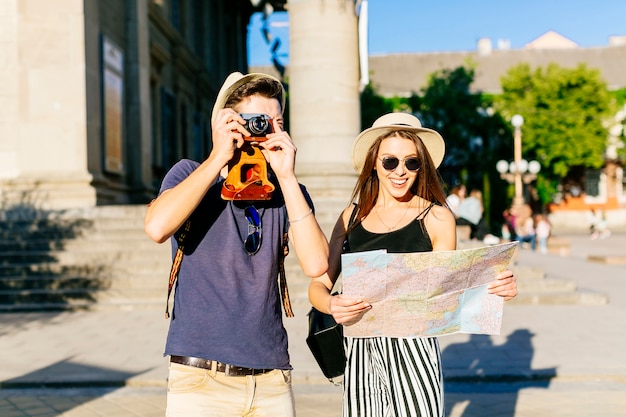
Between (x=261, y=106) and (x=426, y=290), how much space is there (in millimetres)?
895

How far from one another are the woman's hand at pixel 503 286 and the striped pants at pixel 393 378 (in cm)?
38

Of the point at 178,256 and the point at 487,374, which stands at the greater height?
the point at 178,256

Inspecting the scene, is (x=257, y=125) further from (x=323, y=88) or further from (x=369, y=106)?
(x=369, y=106)

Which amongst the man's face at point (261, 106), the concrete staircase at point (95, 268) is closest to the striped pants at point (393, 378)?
the man's face at point (261, 106)

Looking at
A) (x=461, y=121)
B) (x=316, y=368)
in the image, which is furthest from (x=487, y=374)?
(x=461, y=121)

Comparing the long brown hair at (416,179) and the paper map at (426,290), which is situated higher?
the long brown hair at (416,179)

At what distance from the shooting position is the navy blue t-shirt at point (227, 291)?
2.40 meters

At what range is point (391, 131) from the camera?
10.3 feet

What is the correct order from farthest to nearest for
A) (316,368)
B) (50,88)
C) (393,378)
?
(50,88) → (316,368) → (393,378)

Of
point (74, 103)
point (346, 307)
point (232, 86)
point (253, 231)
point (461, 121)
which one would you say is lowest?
point (346, 307)

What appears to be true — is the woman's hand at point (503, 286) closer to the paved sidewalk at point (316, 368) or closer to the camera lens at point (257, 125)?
the camera lens at point (257, 125)

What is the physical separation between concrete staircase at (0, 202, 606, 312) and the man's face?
8444 mm

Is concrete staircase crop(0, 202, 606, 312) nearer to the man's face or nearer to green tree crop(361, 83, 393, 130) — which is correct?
the man's face

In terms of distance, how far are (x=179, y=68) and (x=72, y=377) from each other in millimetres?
21121
